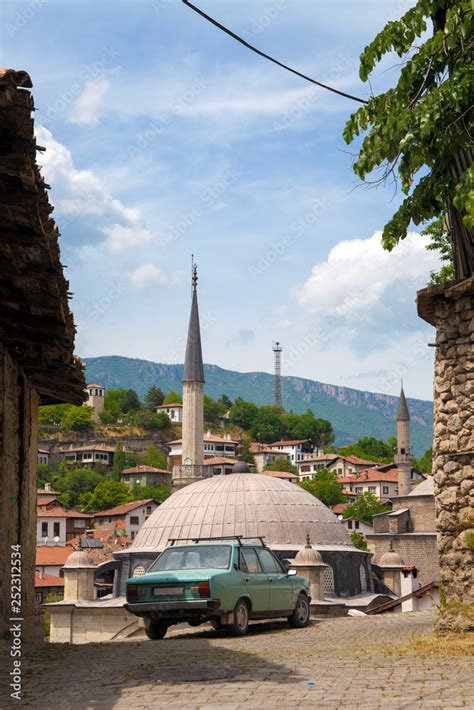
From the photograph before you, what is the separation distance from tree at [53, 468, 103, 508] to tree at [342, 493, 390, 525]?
120ft

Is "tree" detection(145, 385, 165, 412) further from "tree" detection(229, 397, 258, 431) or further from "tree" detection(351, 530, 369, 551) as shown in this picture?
"tree" detection(351, 530, 369, 551)

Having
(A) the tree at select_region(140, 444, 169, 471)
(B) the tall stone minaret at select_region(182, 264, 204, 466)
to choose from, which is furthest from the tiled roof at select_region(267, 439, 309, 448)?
(B) the tall stone minaret at select_region(182, 264, 204, 466)

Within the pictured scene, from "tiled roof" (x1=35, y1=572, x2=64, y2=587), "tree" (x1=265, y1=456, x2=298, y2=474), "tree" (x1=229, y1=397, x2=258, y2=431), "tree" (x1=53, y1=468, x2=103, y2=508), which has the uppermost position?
"tree" (x1=229, y1=397, x2=258, y2=431)

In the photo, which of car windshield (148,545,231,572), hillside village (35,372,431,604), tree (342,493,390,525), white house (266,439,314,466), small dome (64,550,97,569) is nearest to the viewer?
car windshield (148,545,231,572)

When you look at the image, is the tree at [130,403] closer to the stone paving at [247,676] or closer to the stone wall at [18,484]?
the stone wall at [18,484]

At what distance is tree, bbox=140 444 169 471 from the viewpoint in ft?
473

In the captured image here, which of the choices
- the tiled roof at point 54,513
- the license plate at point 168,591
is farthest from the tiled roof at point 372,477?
the license plate at point 168,591

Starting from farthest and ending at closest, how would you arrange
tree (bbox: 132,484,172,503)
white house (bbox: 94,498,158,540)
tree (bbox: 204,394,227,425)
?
1. tree (bbox: 204,394,227,425)
2. tree (bbox: 132,484,172,503)
3. white house (bbox: 94,498,158,540)

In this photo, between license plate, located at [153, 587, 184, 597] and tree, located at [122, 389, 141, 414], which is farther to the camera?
tree, located at [122, 389, 141, 414]

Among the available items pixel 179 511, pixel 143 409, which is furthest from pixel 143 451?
pixel 179 511

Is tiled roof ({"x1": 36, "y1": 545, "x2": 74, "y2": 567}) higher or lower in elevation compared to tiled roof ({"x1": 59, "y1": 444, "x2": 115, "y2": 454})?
lower

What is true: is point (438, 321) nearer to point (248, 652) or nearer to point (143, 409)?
point (248, 652)

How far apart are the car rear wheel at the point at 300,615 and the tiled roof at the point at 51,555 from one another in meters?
65.4

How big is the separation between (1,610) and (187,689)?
3810 mm
